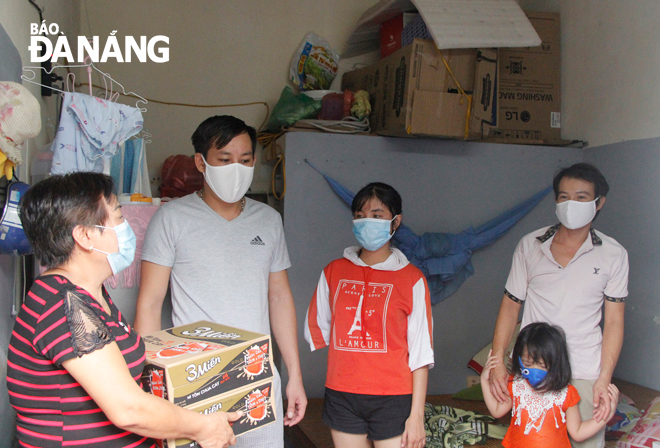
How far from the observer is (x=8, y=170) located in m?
1.37

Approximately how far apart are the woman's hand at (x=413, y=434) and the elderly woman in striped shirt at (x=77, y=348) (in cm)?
86

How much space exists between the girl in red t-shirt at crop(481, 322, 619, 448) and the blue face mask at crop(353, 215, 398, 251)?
2.04 feet

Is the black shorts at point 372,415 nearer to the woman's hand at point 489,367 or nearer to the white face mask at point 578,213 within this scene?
the woman's hand at point 489,367

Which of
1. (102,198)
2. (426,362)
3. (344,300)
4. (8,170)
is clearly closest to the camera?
(102,198)

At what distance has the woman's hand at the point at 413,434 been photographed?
1782 millimetres

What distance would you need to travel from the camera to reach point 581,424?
1.92 m

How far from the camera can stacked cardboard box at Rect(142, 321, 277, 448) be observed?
1115 mm

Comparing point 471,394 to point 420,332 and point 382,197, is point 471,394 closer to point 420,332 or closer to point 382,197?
point 420,332

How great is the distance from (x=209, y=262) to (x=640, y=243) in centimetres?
252

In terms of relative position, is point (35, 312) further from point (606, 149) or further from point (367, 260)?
point (606, 149)

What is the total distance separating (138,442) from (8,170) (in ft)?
2.46

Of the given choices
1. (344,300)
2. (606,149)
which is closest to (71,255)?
(344,300)

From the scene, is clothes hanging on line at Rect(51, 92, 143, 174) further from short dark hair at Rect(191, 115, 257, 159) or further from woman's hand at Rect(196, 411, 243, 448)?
woman's hand at Rect(196, 411, 243, 448)

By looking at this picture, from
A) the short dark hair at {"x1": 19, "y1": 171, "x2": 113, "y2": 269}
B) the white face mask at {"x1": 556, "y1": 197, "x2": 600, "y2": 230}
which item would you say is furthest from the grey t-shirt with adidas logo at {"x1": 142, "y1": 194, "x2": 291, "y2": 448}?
the white face mask at {"x1": 556, "y1": 197, "x2": 600, "y2": 230}
